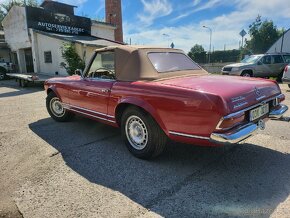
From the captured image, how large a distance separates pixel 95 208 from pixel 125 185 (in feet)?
1.77

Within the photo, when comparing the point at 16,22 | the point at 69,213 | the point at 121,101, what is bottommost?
the point at 69,213

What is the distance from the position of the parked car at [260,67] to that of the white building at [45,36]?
28.6 feet

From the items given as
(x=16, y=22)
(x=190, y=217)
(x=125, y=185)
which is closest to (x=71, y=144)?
(x=125, y=185)

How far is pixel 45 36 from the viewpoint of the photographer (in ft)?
59.7

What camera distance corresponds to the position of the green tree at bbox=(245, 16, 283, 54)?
5291 cm

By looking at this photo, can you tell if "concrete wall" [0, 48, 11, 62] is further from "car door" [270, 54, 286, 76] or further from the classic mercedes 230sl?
the classic mercedes 230sl

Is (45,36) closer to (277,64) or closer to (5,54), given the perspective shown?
(5,54)

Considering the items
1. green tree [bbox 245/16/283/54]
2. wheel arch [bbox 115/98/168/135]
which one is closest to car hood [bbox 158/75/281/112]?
wheel arch [bbox 115/98/168/135]

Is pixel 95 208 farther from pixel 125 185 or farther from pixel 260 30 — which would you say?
pixel 260 30

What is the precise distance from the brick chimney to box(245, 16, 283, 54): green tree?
35.0 meters

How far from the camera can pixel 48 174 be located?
3475 mm

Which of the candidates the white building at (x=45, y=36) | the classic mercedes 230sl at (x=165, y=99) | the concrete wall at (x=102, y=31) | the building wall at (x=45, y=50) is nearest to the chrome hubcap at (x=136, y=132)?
the classic mercedes 230sl at (x=165, y=99)

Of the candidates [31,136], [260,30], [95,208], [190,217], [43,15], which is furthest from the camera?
[260,30]

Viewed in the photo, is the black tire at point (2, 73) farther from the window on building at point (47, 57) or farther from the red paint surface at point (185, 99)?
the red paint surface at point (185, 99)
